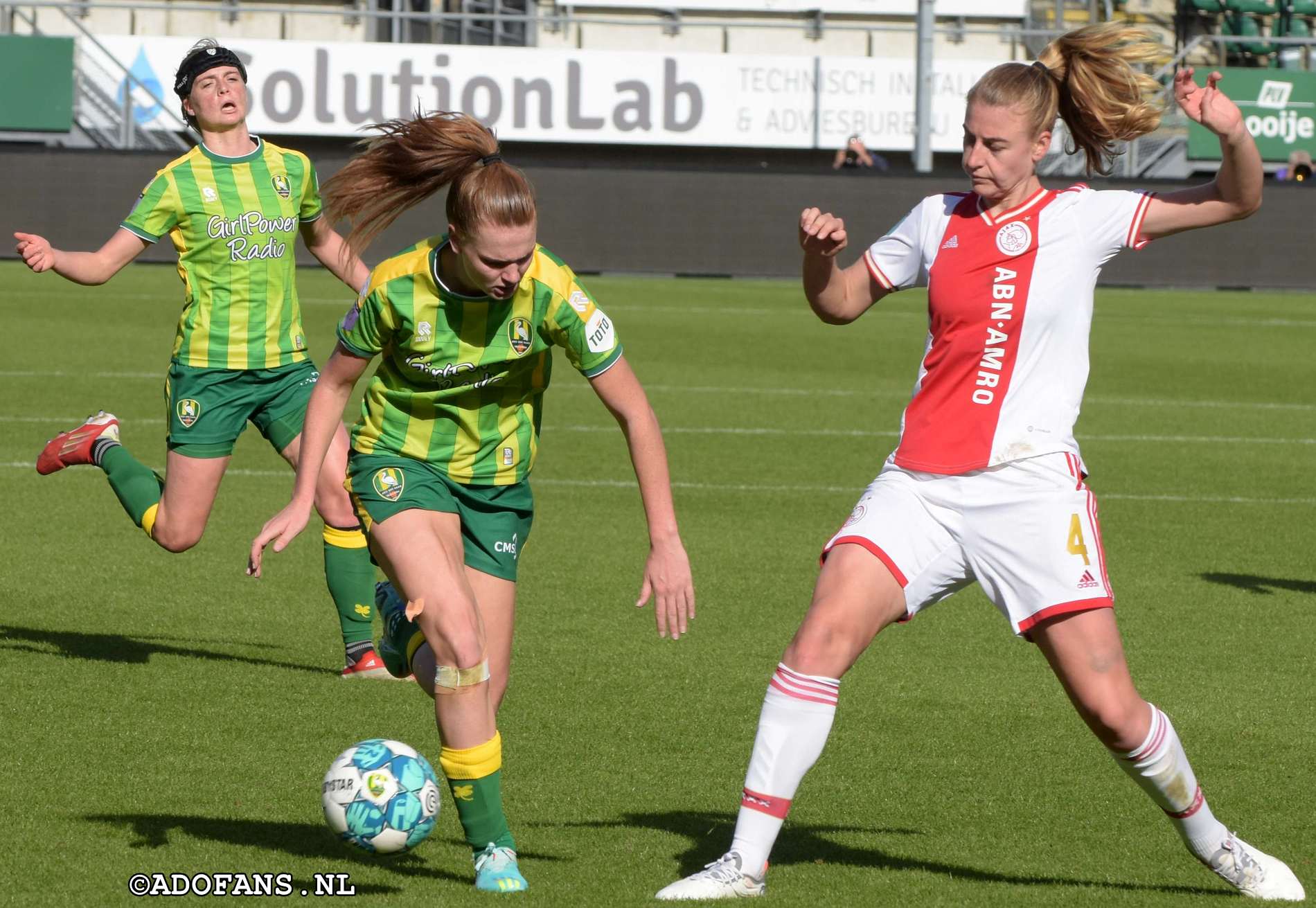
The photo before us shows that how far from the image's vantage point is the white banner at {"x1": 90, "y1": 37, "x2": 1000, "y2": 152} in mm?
34906

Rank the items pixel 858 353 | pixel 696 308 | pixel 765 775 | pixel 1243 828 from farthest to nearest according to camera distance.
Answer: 1. pixel 696 308
2. pixel 858 353
3. pixel 1243 828
4. pixel 765 775

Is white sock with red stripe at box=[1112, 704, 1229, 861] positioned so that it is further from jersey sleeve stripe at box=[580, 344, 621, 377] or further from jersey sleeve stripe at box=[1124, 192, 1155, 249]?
jersey sleeve stripe at box=[580, 344, 621, 377]

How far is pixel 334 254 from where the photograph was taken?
694cm

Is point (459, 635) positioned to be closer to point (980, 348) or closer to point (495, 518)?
point (495, 518)

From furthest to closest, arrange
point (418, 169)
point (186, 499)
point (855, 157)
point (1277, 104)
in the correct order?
point (1277, 104), point (855, 157), point (186, 499), point (418, 169)

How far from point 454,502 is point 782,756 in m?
1.05

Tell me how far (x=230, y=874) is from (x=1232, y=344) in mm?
18936

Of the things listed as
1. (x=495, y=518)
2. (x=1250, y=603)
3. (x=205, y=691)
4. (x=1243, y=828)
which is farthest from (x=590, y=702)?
(x=1250, y=603)

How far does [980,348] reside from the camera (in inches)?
180

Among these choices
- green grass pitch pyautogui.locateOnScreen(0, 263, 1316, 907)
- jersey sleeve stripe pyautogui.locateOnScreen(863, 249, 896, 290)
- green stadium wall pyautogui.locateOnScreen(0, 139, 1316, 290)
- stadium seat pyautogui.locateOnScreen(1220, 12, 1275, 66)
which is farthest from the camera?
stadium seat pyautogui.locateOnScreen(1220, 12, 1275, 66)

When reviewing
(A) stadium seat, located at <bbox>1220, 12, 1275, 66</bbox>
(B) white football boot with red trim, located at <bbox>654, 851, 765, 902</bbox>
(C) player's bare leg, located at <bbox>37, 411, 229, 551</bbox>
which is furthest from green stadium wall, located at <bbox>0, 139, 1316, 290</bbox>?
(B) white football boot with red trim, located at <bbox>654, 851, 765, 902</bbox>

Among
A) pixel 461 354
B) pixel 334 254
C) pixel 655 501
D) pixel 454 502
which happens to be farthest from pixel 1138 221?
pixel 334 254

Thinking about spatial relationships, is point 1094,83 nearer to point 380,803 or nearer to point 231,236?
point 380,803

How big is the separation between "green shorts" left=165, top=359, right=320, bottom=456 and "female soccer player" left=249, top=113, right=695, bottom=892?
8.06 ft
